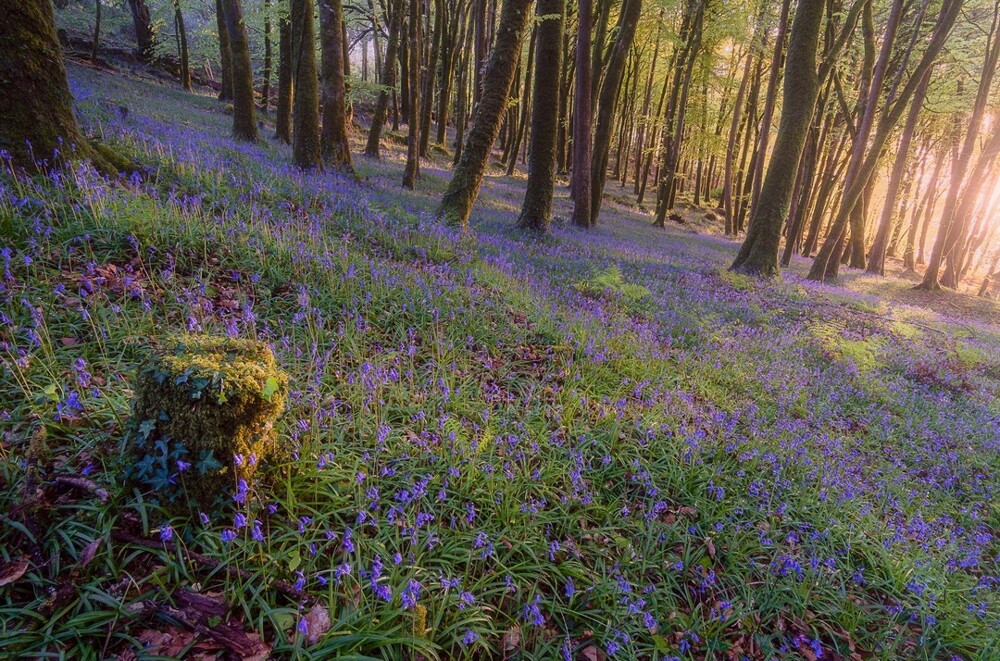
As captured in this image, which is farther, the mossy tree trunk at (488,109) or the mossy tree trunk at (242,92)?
the mossy tree trunk at (242,92)

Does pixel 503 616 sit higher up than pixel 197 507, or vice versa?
pixel 197 507

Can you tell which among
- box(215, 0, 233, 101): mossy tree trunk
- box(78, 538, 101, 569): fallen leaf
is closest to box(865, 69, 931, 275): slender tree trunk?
box(78, 538, 101, 569): fallen leaf

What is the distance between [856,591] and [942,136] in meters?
45.5

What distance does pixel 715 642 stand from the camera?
2441 millimetres

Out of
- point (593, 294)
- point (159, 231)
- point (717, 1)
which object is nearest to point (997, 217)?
point (717, 1)

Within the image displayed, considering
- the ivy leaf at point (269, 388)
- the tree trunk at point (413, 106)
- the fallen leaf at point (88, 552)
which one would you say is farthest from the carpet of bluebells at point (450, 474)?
the tree trunk at point (413, 106)

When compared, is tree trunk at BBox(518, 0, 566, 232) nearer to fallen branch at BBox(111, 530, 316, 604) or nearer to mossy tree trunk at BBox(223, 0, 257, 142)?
mossy tree trunk at BBox(223, 0, 257, 142)

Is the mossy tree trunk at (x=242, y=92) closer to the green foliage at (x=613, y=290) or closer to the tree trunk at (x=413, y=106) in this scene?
the tree trunk at (x=413, y=106)

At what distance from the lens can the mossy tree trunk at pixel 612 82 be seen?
15812mm

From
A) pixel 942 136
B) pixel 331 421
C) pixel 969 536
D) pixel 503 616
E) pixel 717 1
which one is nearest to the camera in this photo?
pixel 503 616

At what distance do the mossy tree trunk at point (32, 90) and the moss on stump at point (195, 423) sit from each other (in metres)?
3.99

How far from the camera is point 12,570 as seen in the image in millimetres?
1775

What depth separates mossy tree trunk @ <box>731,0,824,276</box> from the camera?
12.3 metres

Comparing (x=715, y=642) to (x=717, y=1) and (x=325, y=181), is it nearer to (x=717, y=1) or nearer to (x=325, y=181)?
(x=325, y=181)
